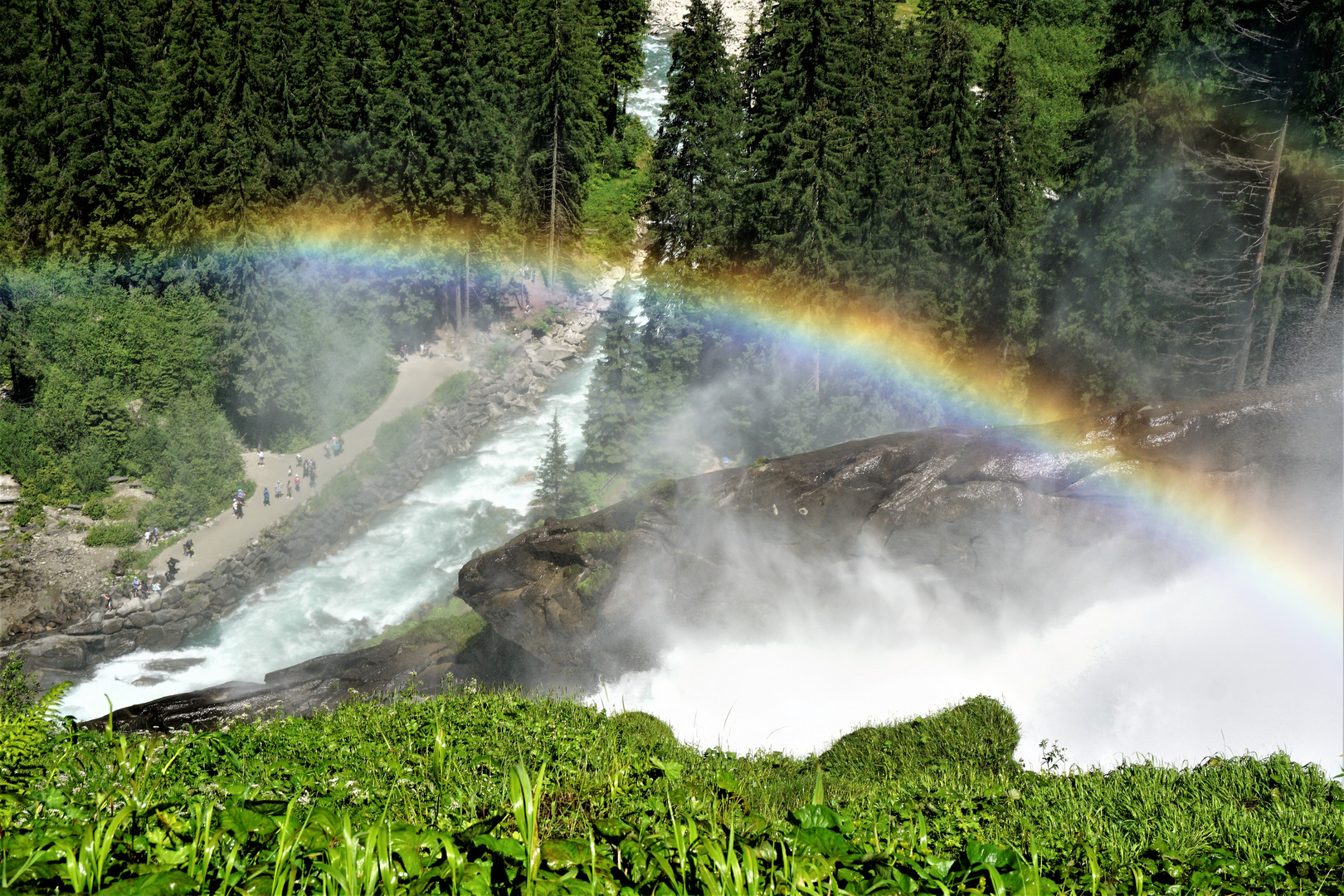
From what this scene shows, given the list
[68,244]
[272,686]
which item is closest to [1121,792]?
[272,686]

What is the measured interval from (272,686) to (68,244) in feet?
98.7

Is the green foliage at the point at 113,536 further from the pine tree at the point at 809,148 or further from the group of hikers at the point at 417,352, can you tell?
the pine tree at the point at 809,148

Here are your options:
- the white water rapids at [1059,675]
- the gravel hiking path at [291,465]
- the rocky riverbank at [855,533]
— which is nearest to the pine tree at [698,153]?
the gravel hiking path at [291,465]

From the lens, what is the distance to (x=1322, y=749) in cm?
1373

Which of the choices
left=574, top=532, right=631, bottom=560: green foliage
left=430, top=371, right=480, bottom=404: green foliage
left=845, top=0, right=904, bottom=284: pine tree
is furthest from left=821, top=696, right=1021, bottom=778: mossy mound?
left=430, top=371, right=480, bottom=404: green foliage

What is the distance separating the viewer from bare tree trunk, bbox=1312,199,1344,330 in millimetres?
23344

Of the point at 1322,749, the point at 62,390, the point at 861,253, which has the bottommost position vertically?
the point at 62,390

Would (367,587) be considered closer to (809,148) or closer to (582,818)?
(809,148)

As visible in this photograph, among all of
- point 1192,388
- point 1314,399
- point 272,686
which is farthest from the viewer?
point 1192,388

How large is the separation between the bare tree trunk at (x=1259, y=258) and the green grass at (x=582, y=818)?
66.1 ft

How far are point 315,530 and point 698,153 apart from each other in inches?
832

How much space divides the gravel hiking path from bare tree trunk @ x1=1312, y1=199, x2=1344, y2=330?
→ 33.4m

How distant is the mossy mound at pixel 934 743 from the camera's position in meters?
10.5

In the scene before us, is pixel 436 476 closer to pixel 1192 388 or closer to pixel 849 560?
pixel 849 560
